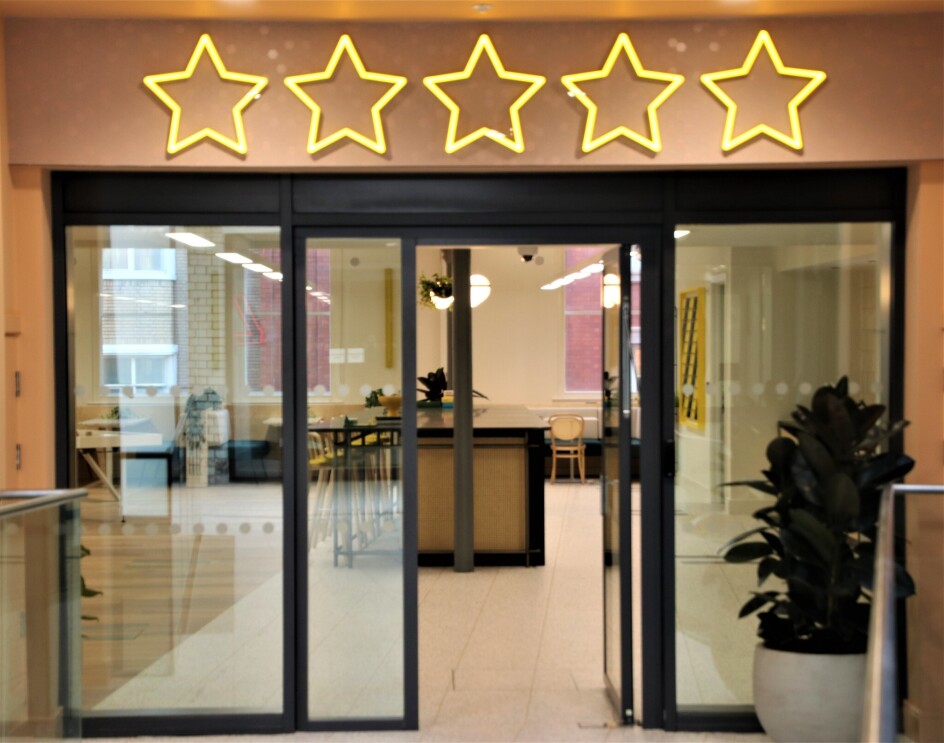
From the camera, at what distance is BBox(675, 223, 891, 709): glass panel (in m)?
5.10

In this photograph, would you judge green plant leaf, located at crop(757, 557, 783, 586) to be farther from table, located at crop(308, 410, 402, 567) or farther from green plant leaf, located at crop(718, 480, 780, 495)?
table, located at crop(308, 410, 402, 567)

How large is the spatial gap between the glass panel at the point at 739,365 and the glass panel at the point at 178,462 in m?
1.69

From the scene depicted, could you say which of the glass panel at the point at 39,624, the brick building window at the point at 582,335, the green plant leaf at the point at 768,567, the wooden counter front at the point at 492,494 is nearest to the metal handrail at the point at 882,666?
the green plant leaf at the point at 768,567

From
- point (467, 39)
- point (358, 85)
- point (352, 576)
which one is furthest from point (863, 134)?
point (352, 576)

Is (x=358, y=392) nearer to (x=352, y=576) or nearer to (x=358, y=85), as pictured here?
(x=352, y=576)

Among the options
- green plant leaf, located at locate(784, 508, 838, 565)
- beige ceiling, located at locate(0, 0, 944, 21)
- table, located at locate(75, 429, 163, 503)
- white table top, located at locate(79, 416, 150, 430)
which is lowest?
green plant leaf, located at locate(784, 508, 838, 565)

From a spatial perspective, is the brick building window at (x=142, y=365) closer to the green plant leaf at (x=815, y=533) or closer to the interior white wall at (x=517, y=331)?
the green plant leaf at (x=815, y=533)

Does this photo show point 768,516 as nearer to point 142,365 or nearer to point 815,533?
point 815,533

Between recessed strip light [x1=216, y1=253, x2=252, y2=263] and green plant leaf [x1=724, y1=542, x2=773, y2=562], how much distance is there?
88.5 inches

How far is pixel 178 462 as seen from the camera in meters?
5.12

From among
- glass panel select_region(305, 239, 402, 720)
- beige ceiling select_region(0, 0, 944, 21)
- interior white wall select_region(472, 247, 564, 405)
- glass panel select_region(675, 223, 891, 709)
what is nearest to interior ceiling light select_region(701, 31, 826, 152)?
beige ceiling select_region(0, 0, 944, 21)

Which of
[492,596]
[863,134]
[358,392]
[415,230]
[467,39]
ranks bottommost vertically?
[492,596]

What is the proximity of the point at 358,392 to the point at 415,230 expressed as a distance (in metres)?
0.70

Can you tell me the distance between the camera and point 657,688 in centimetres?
513
